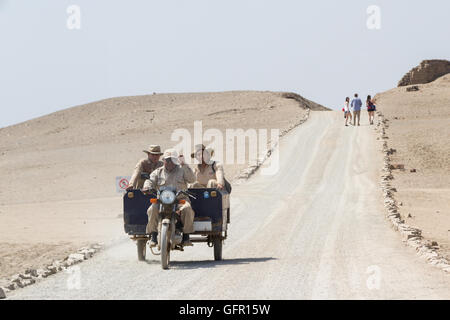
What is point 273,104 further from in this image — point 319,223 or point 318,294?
point 318,294

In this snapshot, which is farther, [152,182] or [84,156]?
[84,156]

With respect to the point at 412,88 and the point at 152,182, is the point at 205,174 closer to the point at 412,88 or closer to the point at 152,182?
the point at 152,182

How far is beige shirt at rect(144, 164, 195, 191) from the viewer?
46.4 feet

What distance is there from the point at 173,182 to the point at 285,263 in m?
2.46

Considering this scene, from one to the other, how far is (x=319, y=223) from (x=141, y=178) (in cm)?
813

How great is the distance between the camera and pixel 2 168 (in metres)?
53.8

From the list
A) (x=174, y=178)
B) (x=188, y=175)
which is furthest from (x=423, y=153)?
(x=174, y=178)

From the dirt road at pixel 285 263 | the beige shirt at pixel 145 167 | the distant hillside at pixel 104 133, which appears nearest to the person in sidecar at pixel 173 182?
the dirt road at pixel 285 263

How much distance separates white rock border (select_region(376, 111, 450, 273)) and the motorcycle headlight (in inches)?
186

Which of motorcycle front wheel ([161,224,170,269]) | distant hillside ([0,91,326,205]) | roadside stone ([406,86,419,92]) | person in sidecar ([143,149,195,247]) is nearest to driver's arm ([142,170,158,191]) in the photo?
person in sidecar ([143,149,195,247])

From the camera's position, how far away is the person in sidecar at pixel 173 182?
45.4 ft

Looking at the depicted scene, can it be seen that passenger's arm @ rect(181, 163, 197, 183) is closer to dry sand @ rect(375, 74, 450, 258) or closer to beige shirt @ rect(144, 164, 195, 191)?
beige shirt @ rect(144, 164, 195, 191)

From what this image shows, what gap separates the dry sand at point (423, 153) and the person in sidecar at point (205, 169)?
6.20m

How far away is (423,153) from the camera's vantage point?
141 ft
